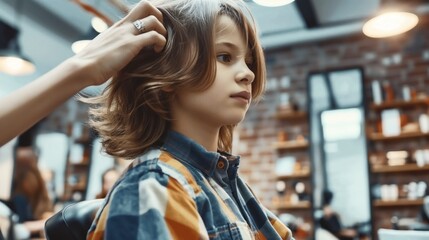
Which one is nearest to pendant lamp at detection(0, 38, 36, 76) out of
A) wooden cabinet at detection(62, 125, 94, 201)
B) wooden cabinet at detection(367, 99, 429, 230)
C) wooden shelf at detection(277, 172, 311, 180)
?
wooden cabinet at detection(62, 125, 94, 201)

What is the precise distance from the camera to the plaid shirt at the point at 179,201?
2.18 ft

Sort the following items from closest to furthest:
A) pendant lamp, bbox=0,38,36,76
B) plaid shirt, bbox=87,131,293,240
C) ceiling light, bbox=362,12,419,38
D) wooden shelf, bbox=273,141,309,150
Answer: plaid shirt, bbox=87,131,293,240, ceiling light, bbox=362,12,419,38, pendant lamp, bbox=0,38,36,76, wooden shelf, bbox=273,141,309,150

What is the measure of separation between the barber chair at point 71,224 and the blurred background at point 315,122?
407 cm

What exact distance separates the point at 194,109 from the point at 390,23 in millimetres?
3702

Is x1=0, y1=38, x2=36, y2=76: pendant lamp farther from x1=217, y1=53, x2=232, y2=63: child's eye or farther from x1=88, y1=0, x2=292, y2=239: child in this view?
x1=217, y1=53, x2=232, y2=63: child's eye

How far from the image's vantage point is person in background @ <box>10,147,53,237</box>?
5101 mm

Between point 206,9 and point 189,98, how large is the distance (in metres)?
0.19

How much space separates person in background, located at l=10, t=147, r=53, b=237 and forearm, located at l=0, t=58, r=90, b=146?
4.51 meters

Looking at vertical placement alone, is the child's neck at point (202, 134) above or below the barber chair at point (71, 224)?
above

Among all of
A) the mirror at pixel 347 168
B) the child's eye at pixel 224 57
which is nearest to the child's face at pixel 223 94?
the child's eye at pixel 224 57

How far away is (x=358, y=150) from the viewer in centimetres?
559

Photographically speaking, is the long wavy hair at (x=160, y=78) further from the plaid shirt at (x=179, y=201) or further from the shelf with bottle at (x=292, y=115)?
the shelf with bottle at (x=292, y=115)

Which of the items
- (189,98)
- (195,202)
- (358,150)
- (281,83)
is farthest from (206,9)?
(281,83)

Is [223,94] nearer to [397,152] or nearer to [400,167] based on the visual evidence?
[400,167]
